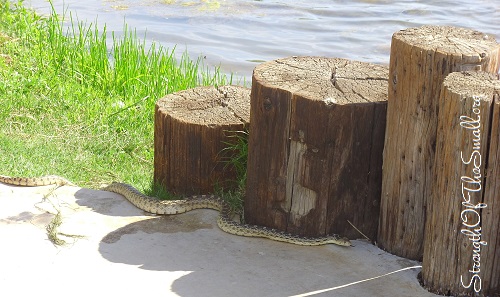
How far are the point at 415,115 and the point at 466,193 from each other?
755 millimetres

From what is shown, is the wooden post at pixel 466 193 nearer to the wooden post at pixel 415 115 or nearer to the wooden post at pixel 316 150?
the wooden post at pixel 415 115

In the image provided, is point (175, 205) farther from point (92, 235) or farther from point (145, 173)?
point (145, 173)

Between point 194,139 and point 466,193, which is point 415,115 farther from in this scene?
point 194,139

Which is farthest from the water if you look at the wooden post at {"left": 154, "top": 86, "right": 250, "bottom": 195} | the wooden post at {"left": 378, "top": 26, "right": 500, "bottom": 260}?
the wooden post at {"left": 378, "top": 26, "right": 500, "bottom": 260}

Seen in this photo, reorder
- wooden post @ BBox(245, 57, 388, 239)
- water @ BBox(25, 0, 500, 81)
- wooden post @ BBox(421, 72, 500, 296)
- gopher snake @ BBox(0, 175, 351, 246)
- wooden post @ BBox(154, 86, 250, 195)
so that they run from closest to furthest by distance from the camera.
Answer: wooden post @ BBox(421, 72, 500, 296), wooden post @ BBox(245, 57, 388, 239), gopher snake @ BBox(0, 175, 351, 246), wooden post @ BBox(154, 86, 250, 195), water @ BBox(25, 0, 500, 81)

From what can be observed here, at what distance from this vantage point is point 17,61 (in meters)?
10.2

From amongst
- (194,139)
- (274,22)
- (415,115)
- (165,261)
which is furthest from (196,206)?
(274,22)

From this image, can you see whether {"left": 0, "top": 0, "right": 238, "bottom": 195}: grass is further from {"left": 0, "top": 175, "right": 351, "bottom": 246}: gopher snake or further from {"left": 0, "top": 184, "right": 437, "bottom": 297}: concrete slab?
{"left": 0, "top": 184, "right": 437, "bottom": 297}: concrete slab

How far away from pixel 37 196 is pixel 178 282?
6.40 ft

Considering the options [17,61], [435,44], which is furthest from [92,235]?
[17,61]

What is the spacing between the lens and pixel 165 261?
5.46 m

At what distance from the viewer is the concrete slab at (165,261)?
5.06 metres

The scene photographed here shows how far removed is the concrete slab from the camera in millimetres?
5059

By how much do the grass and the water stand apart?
259 cm
